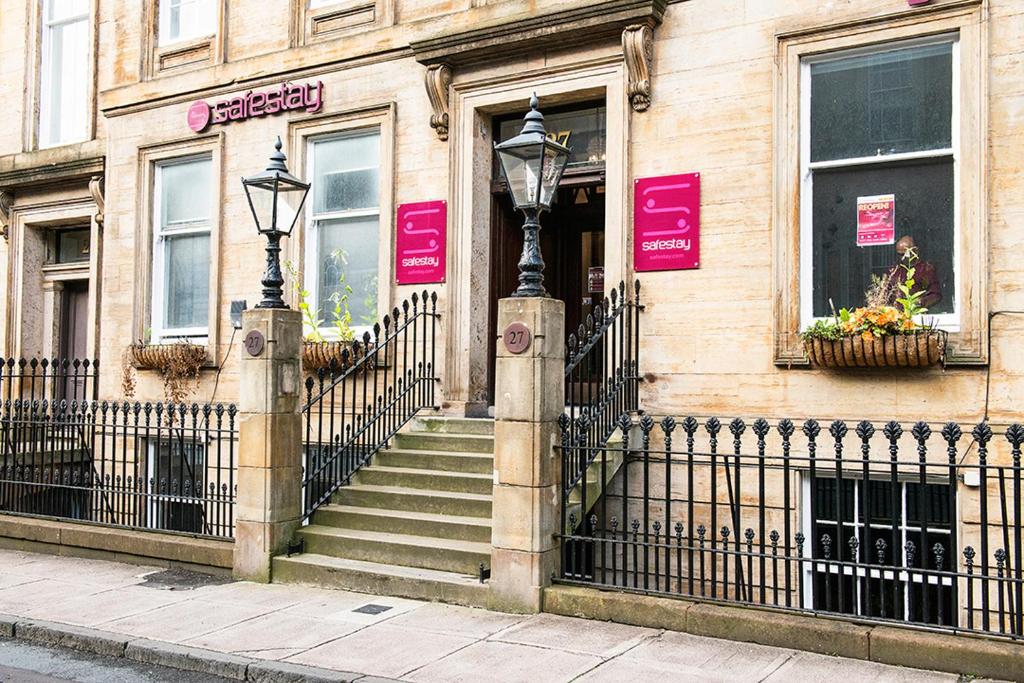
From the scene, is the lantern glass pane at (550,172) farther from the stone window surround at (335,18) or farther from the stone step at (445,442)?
the stone window surround at (335,18)

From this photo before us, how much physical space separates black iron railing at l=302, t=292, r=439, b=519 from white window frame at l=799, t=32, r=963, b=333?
3580mm

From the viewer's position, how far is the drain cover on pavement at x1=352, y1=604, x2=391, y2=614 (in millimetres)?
7403

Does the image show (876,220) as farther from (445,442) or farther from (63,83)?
(63,83)

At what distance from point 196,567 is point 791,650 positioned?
Result: 5.31m

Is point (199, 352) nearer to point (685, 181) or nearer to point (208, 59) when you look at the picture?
point (208, 59)

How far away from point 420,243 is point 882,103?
4.82 metres

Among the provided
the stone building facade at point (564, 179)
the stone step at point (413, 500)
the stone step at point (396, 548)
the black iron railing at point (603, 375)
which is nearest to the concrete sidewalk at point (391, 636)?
the stone step at point (396, 548)

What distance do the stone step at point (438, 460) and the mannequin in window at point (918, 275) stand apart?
3.77 meters

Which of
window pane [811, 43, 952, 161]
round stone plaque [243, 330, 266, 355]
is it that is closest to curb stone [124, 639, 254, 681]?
round stone plaque [243, 330, 266, 355]

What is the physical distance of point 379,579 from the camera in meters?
7.90

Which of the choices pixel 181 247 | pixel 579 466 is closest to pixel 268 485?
pixel 579 466

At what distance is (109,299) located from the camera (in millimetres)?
13414

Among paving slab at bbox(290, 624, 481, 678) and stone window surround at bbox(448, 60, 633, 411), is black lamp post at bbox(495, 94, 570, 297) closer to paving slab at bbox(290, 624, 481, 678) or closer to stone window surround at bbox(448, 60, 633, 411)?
paving slab at bbox(290, 624, 481, 678)

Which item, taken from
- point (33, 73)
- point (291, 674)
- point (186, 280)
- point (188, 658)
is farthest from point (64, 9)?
point (291, 674)
